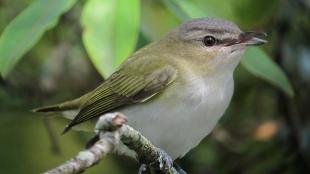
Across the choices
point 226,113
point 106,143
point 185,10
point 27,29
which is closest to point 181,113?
point 185,10

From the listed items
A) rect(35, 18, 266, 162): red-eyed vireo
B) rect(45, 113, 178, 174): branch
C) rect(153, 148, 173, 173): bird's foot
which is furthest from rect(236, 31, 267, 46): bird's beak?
rect(45, 113, 178, 174): branch

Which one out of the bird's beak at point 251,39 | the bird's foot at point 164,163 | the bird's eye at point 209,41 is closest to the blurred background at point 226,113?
the bird's eye at point 209,41

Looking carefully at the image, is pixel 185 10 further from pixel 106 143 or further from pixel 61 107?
pixel 106 143

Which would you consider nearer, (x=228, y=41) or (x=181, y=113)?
(x=181, y=113)

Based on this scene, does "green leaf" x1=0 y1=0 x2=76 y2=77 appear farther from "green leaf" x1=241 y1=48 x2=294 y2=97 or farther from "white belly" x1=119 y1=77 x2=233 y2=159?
"green leaf" x1=241 y1=48 x2=294 y2=97

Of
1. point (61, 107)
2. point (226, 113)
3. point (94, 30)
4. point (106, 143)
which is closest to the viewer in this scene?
point (106, 143)

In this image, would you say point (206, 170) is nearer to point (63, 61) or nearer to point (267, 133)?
point (267, 133)
